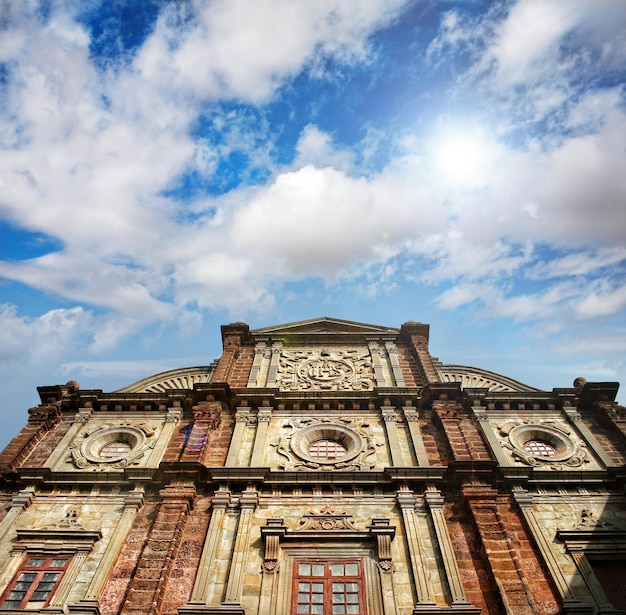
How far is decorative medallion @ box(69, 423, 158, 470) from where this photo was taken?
15.8m

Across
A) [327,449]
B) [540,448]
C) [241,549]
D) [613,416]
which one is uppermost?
[613,416]

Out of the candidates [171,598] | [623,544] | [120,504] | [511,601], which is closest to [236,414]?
[120,504]

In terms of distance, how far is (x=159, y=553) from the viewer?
12.1m

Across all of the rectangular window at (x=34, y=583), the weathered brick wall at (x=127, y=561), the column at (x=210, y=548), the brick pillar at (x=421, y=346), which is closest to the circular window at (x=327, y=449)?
the column at (x=210, y=548)

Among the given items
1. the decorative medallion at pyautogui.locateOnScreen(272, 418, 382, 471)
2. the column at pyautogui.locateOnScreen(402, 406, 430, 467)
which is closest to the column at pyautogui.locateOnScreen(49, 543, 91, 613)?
the decorative medallion at pyautogui.locateOnScreen(272, 418, 382, 471)

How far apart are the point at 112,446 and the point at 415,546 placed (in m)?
10.4

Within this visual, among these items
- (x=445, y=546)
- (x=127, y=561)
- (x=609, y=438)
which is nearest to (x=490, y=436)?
(x=609, y=438)

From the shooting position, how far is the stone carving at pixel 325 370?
19203 millimetres

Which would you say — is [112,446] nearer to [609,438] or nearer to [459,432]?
[459,432]

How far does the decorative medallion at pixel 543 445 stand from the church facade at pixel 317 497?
6 cm

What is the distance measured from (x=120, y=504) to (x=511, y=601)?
33.9 feet

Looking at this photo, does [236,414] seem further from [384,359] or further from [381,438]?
[384,359]

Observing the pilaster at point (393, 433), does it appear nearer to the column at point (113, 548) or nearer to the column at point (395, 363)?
the column at point (395, 363)

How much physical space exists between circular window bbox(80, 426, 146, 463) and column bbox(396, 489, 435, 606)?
878 cm
